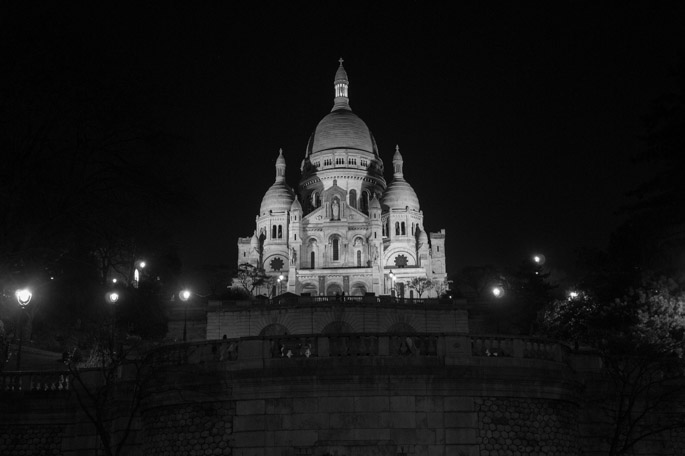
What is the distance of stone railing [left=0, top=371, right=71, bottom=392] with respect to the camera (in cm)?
2866

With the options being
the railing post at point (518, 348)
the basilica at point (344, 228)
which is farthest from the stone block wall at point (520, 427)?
the basilica at point (344, 228)

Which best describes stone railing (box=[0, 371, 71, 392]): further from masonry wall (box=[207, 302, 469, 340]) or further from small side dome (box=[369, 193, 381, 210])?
small side dome (box=[369, 193, 381, 210])

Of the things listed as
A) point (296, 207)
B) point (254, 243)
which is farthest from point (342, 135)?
point (254, 243)

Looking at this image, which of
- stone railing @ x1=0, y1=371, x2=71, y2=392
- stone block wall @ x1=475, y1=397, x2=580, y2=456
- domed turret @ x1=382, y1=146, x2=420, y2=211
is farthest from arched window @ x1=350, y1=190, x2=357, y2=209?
stone block wall @ x1=475, y1=397, x2=580, y2=456

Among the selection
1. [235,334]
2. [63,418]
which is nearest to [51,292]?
[235,334]

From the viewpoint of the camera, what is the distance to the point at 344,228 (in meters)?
151

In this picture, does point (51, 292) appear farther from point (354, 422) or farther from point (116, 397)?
point (354, 422)

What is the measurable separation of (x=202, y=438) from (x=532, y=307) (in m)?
52.7

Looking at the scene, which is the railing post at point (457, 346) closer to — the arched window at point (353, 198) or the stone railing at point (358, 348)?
the stone railing at point (358, 348)

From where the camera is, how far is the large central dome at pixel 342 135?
550 feet

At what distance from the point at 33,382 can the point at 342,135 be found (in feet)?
461

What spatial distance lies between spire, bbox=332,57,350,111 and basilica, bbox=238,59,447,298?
5747 mm

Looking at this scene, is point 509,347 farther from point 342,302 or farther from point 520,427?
point 342,302

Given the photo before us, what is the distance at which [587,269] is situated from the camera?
61.6m
